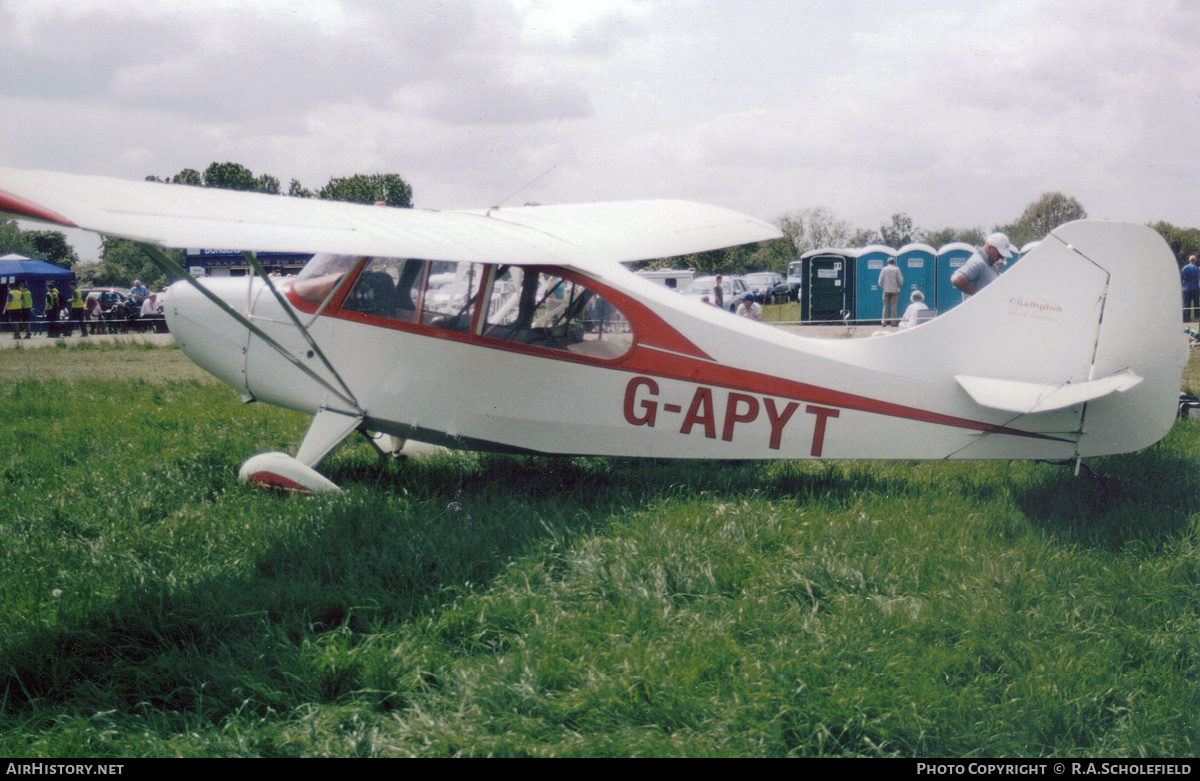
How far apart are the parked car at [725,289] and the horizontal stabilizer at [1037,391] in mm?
22627

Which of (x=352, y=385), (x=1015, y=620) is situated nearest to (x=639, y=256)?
(x=352, y=385)

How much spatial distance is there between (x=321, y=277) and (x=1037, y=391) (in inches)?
186

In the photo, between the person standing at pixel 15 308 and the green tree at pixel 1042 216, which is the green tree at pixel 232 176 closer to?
the person standing at pixel 15 308

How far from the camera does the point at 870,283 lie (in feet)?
86.3

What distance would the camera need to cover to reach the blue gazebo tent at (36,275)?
25.0 meters

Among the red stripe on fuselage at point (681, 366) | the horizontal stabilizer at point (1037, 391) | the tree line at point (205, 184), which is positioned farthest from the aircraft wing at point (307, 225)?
the tree line at point (205, 184)

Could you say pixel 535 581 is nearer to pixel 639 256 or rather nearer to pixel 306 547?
pixel 306 547

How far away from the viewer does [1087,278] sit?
4.70 m

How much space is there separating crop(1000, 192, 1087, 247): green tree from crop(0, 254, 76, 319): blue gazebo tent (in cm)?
5484

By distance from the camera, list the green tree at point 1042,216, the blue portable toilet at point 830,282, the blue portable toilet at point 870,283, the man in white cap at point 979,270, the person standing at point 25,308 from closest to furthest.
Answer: the man in white cap at point 979,270, the person standing at point 25,308, the blue portable toilet at point 870,283, the blue portable toilet at point 830,282, the green tree at point 1042,216

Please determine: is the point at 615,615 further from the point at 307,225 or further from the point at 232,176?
the point at 232,176

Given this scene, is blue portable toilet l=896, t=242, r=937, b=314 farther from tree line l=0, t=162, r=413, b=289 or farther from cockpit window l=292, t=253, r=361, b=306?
tree line l=0, t=162, r=413, b=289

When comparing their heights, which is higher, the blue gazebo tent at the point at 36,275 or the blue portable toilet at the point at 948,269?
the blue portable toilet at the point at 948,269

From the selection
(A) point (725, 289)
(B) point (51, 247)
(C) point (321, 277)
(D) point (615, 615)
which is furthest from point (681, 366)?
(B) point (51, 247)
